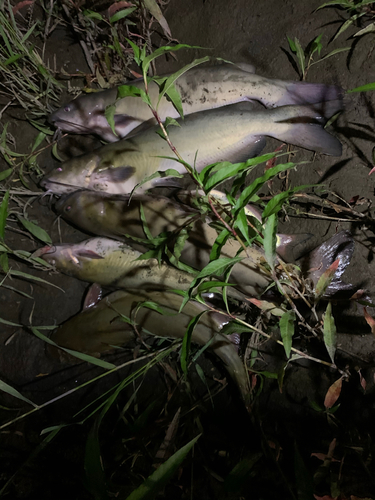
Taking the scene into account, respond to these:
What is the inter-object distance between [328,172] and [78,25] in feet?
9.28

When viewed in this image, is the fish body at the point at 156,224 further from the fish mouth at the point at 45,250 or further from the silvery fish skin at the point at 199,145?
the fish mouth at the point at 45,250

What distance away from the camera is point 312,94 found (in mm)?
2670

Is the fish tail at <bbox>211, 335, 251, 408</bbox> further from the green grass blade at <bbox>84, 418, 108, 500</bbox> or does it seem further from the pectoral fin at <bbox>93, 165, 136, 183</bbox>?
the pectoral fin at <bbox>93, 165, 136, 183</bbox>

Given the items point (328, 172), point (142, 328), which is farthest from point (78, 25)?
point (142, 328)

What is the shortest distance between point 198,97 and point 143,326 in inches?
83.8

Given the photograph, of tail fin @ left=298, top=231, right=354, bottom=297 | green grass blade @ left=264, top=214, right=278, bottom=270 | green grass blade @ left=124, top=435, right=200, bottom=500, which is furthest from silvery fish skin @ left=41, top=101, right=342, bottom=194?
green grass blade @ left=124, top=435, right=200, bottom=500

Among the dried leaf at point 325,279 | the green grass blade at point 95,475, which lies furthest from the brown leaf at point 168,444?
the dried leaf at point 325,279

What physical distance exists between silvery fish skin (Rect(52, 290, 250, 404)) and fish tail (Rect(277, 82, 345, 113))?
1.91m

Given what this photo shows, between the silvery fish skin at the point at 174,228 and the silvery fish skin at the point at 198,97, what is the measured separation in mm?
750

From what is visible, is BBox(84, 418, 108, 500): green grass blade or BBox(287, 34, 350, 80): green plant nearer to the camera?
BBox(84, 418, 108, 500): green grass blade

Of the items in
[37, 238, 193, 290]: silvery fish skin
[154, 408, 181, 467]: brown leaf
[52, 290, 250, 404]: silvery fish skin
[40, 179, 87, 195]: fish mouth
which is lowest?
[154, 408, 181, 467]: brown leaf

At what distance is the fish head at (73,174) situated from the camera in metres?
3.09

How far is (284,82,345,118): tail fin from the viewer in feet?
8.52

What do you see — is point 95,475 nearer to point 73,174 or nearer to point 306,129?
point 73,174
